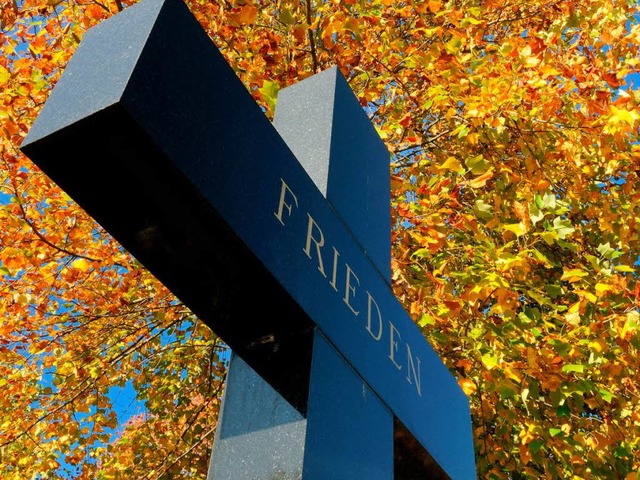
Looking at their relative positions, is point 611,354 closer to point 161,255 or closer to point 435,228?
point 435,228

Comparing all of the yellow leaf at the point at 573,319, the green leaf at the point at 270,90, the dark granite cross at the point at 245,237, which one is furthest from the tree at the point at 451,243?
the dark granite cross at the point at 245,237

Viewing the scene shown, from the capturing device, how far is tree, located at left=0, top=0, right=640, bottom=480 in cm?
414

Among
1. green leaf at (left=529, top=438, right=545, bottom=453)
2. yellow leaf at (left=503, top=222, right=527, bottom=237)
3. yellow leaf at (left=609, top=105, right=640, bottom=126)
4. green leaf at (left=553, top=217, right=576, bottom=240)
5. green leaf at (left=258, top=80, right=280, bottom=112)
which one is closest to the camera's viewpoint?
green leaf at (left=258, top=80, right=280, bottom=112)

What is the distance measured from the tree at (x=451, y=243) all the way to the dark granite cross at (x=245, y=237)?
2038 mm

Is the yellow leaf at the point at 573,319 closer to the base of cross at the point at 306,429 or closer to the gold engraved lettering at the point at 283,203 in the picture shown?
the base of cross at the point at 306,429

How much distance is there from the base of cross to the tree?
2261mm

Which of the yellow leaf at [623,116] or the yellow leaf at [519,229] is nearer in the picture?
the yellow leaf at [519,229]

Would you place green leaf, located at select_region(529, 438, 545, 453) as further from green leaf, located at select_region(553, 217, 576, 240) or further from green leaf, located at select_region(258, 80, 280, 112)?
green leaf, located at select_region(258, 80, 280, 112)

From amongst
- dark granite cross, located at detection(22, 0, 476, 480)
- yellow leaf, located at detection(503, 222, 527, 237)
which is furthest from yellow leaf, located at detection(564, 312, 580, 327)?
dark granite cross, located at detection(22, 0, 476, 480)

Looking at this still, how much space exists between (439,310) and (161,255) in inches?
128

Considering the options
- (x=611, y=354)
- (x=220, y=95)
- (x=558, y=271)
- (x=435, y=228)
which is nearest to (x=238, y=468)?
(x=220, y=95)

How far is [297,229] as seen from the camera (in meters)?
1.35

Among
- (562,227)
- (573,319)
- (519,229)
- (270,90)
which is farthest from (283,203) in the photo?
(573,319)

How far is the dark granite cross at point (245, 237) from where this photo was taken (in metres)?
0.94
